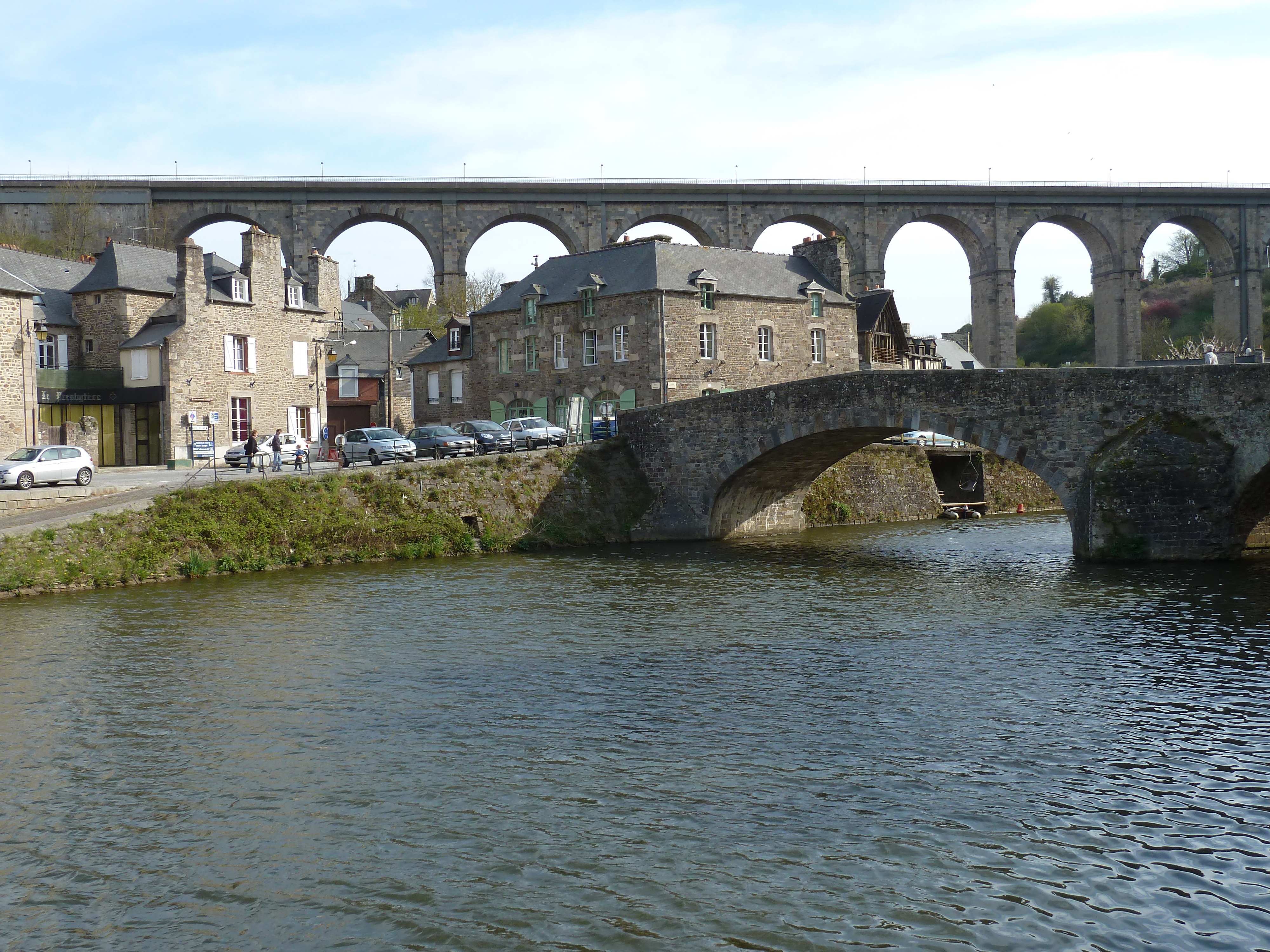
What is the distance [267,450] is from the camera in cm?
3347

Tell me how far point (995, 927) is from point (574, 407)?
99.8 ft

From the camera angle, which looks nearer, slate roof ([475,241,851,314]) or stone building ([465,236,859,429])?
stone building ([465,236,859,429])

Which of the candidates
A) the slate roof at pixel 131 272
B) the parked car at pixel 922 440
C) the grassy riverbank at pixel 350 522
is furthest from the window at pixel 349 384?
the parked car at pixel 922 440

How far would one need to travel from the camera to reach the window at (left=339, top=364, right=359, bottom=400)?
5288 cm

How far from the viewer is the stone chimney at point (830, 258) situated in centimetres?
4288

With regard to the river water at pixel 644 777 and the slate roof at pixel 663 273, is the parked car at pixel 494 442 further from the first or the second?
the river water at pixel 644 777

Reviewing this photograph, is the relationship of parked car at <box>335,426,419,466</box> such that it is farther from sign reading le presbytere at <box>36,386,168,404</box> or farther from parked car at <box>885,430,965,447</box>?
parked car at <box>885,430,965,447</box>

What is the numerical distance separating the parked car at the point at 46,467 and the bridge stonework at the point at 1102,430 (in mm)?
15698

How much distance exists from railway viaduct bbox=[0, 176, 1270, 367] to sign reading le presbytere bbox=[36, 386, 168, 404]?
2063 centimetres

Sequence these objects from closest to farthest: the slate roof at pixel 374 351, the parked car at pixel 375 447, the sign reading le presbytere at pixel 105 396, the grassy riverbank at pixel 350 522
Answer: the grassy riverbank at pixel 350 522 → the parked car at pixel 375 447 → the sign reading le presbytere at pixel 105 396 → the slate roof at pixel 374 351

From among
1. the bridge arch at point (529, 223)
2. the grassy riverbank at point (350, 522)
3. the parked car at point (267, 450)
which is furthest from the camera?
the bridge arch at point (529, 223)

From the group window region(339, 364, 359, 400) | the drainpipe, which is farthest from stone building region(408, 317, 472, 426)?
the drainpipe

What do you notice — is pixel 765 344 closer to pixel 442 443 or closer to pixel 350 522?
pixel 442 443

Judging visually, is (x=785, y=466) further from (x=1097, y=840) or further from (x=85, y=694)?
(x=1097, y=840)
